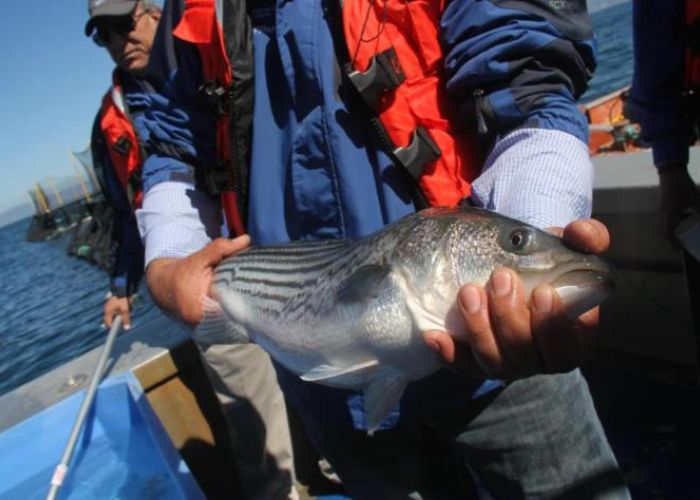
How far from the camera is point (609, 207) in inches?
153

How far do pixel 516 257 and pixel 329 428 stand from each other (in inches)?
49.9

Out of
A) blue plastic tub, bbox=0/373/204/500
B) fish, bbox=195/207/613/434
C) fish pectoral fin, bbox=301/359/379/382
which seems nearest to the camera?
fish, bbox=195/207/613/434

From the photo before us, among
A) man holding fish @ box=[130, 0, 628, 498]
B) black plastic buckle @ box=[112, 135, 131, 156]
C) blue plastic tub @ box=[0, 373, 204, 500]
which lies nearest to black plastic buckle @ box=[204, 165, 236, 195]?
man holding fish @ box=[130, 0, 628, 498]

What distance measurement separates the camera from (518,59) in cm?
182

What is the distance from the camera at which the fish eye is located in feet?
5.07

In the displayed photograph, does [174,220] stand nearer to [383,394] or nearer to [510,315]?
[383,394]

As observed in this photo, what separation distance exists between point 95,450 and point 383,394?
307cm

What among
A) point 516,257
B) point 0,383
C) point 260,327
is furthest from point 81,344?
point 516,257

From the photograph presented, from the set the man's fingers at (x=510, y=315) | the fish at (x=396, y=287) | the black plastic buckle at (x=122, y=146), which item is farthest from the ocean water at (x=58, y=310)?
the man's fingers at (x=510, y=315)

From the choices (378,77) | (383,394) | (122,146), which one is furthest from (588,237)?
(122,146)

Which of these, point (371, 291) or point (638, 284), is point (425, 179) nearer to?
point (371, 291)

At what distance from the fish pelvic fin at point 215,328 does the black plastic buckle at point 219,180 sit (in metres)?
0.51

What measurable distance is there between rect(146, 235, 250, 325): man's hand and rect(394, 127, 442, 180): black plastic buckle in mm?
860

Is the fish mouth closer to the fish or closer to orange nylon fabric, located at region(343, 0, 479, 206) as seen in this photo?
the fish
